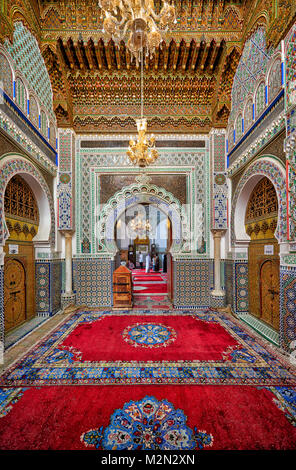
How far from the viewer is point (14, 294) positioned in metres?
A: 3.54

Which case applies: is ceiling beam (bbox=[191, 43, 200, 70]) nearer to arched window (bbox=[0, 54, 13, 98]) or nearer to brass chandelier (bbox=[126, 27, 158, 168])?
brass chandelier (bbox=[126, 27, 158, 168])

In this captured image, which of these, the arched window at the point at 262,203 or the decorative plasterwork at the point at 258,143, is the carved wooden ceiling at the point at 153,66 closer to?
the decorative plasterwork at the point at 258,143

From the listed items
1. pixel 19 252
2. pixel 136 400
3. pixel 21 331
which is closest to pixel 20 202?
pixel 19 252

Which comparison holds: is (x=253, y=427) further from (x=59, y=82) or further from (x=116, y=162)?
(x=59, y=82)

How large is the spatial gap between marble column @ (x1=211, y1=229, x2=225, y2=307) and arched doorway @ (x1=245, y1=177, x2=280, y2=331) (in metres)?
0.60

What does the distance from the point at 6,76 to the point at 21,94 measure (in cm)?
44

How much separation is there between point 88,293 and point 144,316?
4.70ft

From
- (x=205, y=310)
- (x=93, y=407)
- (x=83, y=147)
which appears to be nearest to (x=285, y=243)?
(x=205, y=310)

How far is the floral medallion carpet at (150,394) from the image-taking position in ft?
5.07

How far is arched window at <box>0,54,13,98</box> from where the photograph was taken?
2.87m

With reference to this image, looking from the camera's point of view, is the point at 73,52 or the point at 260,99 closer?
the point at 260,99

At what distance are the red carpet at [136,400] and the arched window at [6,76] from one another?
3.67 meters

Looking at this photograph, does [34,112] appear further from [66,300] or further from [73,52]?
[66,300]
